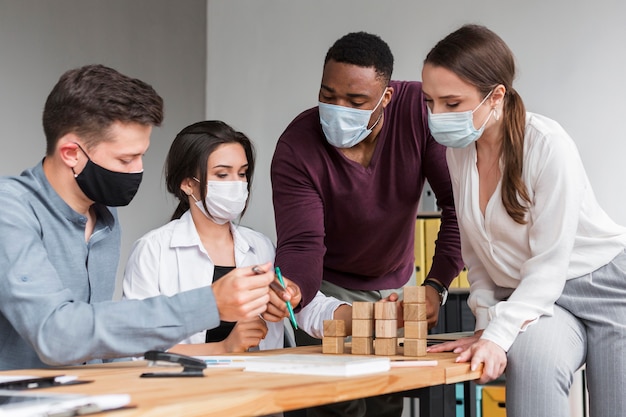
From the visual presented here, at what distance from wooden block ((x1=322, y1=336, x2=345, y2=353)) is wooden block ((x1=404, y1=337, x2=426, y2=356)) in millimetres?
161

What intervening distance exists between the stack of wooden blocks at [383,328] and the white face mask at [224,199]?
28.9 inches

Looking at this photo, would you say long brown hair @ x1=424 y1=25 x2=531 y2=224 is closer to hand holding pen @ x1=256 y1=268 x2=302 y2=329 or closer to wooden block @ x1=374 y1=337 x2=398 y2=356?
wooden block @ x1=374 y1=337 x2=398 y2=356

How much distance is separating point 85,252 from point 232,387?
616 mm

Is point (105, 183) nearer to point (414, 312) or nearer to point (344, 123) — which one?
point (414, 312)

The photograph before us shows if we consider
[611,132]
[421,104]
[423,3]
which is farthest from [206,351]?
[423,3]

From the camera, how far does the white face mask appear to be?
243 centimetres

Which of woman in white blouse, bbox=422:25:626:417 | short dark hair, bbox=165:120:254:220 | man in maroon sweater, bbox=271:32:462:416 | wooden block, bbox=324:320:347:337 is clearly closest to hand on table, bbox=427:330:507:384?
woman in white blouse, bbox=422:25:626:417

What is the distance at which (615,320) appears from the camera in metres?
1.81

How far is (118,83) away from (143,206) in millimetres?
2985

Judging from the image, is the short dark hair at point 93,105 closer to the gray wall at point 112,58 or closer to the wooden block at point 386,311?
the wooden block at point 386,311

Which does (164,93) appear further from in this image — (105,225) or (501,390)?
(105,225)

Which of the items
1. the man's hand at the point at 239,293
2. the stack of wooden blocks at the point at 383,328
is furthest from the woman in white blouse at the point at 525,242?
the man's hand at the point at 239,293

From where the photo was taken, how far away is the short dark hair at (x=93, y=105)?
61.3 inches

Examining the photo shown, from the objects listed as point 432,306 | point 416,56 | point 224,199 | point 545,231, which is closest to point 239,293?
point 545,231
